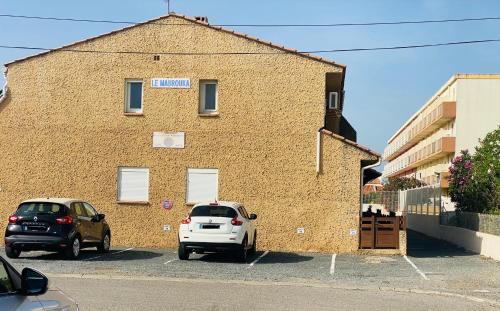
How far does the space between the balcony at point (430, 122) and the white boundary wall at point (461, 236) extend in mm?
23963

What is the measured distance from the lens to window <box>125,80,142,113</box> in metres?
22.1

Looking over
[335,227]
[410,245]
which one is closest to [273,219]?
[335,227]

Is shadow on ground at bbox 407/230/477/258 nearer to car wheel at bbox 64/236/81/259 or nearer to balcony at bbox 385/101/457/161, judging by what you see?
car wheel at bbox 64/236/81/259

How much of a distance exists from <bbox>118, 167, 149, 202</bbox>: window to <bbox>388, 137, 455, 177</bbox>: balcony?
142 ft

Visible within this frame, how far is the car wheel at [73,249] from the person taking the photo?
16.4 m

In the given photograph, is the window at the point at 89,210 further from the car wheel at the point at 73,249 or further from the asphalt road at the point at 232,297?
the asphalt road at the point at 232,297

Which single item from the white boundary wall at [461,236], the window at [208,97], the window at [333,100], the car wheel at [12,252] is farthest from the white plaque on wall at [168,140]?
the white boundary wall at [461,236]

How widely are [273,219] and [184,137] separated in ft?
12.9

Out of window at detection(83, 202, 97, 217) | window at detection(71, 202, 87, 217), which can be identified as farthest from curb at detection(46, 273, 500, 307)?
window at detection(83, 202, 97, 217)

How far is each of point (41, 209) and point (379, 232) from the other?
33.3ft

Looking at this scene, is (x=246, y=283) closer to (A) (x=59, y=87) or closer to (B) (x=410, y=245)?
(A) (x=59, y=87)

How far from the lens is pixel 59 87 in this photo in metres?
22.1

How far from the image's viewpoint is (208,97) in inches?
864

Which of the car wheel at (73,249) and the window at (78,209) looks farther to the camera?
the window at (78,209)
